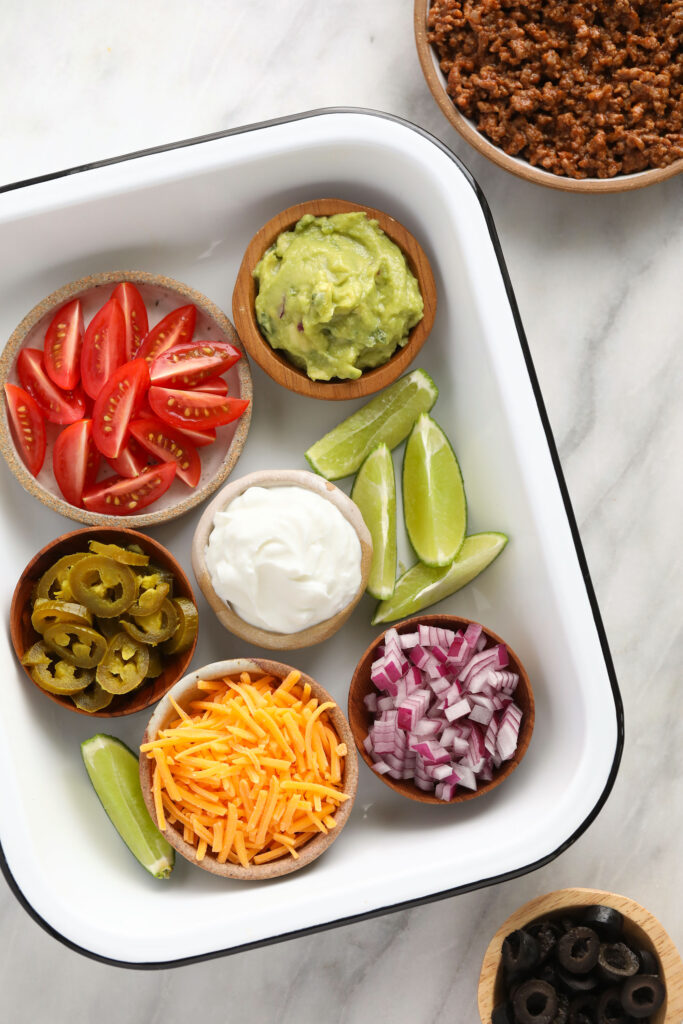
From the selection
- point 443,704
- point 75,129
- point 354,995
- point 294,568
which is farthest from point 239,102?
point 354,995

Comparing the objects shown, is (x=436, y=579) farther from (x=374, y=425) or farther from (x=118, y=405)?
(x=118, y=405)

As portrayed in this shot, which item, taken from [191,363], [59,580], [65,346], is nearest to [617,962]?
[59,580]

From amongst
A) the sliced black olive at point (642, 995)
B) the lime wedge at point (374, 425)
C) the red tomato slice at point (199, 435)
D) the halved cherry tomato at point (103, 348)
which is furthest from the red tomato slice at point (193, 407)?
the sliced black olive at point (642, 995)

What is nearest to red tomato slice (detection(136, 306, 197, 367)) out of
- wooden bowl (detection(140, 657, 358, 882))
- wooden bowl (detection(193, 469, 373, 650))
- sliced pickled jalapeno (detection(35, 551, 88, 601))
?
wooden bowl (detection(193, 469, 373, 650))

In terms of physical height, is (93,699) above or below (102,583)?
below

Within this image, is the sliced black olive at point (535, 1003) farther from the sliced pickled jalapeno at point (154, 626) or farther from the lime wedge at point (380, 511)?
the sliced pickled jalapeno at point (154, 626)

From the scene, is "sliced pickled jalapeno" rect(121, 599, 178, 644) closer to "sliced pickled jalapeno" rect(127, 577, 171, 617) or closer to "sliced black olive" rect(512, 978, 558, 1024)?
"sliced pickled jalapeno" rect(127, 577, 171, 617)
